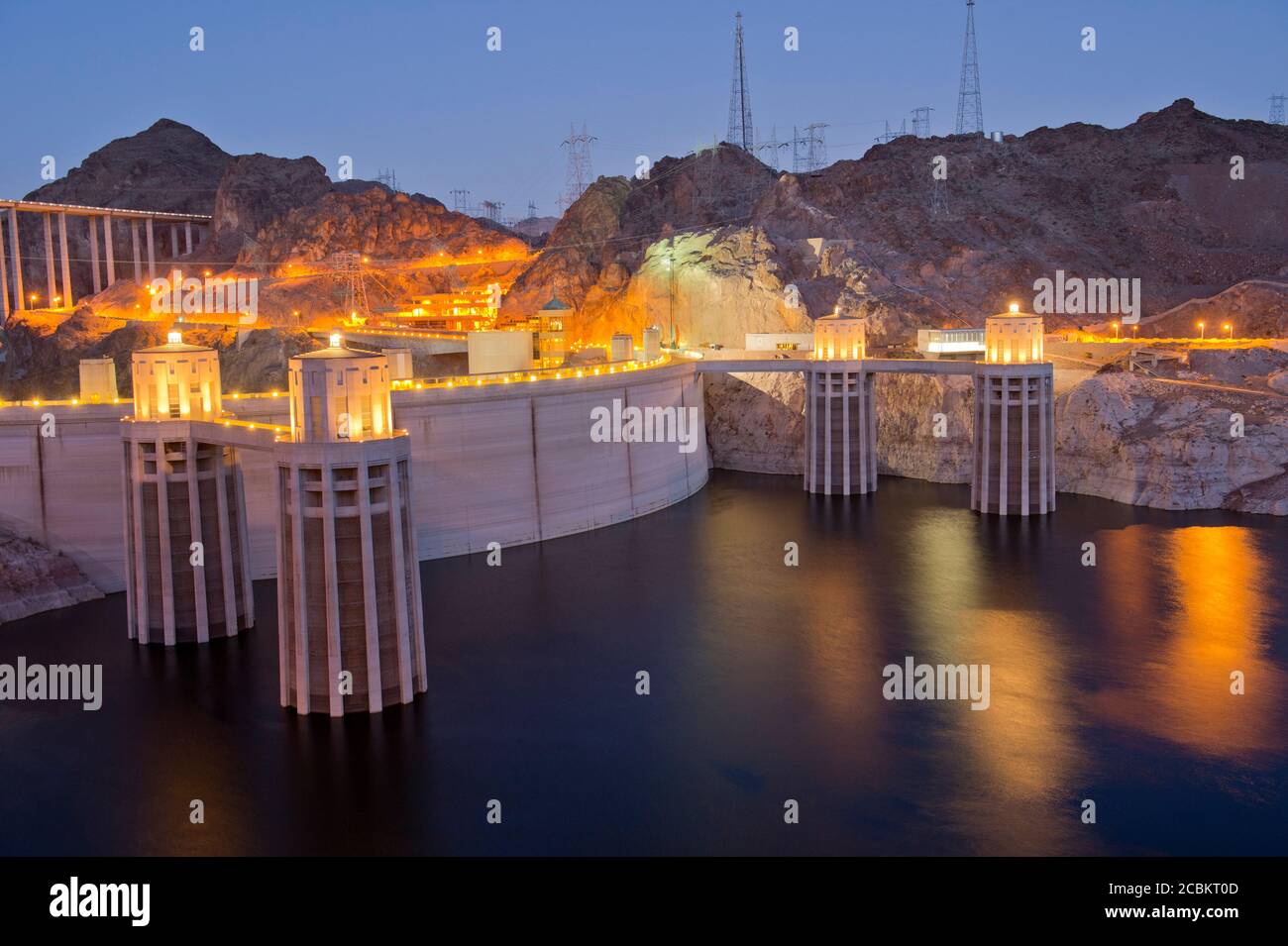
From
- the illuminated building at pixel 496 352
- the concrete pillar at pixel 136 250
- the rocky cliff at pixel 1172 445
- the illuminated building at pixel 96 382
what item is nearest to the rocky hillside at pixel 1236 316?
the rocky cliff at pixel 1172 445

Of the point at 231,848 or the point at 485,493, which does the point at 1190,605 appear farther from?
the point at 231,848

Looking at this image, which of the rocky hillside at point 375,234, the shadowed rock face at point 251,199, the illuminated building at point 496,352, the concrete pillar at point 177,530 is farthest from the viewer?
the shadowed rock face at point 251,199

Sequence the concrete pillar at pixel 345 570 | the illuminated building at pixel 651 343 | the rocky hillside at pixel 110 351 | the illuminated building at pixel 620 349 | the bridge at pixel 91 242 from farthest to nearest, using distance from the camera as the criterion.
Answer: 1. the bridge at pixel 91 242
2. the rocky hillside at pixel 110 351
3. the illuminated building at pixel 651 343
4. the illuminated building at pixel 620 349
5. the concrete pillar at pixel 345 570

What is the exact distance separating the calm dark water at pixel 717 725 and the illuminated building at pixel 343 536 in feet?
4.78

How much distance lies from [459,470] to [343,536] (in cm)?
2039

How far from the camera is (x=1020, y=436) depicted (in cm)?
6006

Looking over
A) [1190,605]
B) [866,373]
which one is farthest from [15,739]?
[866,373]

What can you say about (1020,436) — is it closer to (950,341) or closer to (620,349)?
(950,341)

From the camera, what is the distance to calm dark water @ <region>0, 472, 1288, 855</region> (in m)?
28.1

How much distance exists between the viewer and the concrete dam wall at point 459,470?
45.6 m

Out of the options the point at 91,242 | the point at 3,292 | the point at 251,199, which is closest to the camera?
the point at 3,292

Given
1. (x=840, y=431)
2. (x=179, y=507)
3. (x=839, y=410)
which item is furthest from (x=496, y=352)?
(x=179, y=507)

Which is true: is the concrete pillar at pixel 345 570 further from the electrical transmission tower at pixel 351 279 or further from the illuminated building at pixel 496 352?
the electrical transmission tower at pixel 351 279

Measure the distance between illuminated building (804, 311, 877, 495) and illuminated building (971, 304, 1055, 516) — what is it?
779 centimetres
